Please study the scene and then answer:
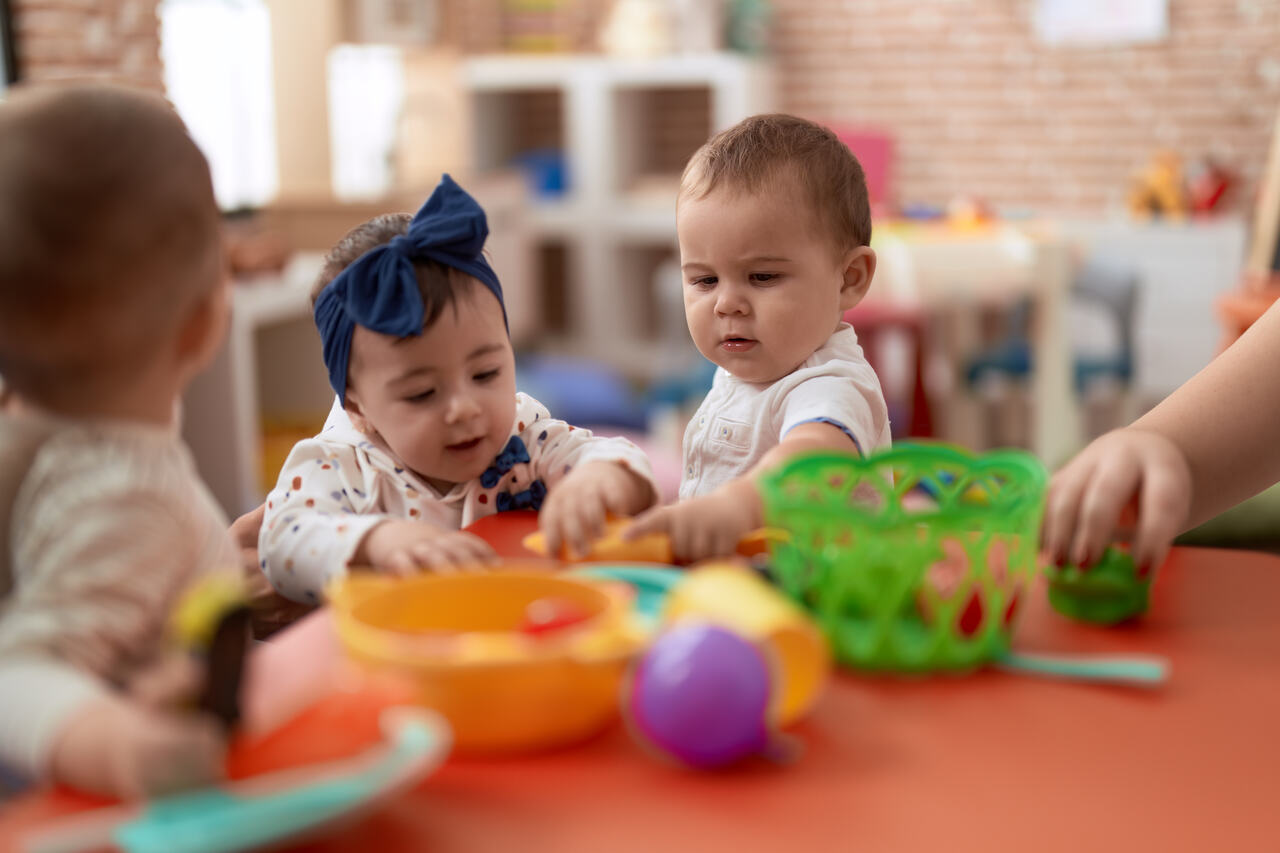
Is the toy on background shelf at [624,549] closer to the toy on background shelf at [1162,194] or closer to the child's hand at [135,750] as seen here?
the child's hand at [135,750]

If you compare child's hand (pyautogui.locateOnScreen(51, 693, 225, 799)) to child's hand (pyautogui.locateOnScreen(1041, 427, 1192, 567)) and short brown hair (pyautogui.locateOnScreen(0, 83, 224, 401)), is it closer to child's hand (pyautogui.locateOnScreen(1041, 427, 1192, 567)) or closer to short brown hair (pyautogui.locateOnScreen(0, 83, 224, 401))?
short brown hair (pyautogui.locateOnScreen(0, 83, 224, 401))

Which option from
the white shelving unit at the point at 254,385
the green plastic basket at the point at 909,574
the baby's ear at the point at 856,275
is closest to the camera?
the green plastic basket at the point at 909,574

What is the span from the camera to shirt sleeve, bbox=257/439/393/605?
0.98m

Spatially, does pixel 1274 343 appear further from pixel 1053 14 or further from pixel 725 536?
pixel 1053 14

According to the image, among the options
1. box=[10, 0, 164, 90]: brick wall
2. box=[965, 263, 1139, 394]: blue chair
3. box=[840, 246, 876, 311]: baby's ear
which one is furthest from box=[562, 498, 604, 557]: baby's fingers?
box=[965, 263, 1139, 394]: blue chair

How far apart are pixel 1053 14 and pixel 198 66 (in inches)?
144

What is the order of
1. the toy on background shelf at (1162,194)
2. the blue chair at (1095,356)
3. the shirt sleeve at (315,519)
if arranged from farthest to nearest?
the toy on background shelf at (1162,194) → the blue chair at (1095,356) → the shirt sleeve at (315,519)

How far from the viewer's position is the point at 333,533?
0.99 metres

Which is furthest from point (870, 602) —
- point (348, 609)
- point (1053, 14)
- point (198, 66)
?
point (1053, 14)

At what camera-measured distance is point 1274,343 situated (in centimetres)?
100

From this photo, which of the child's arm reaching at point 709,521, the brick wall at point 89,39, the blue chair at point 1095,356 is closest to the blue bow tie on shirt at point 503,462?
the child's arm reaching at point 709,521

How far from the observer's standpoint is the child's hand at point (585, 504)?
884mm

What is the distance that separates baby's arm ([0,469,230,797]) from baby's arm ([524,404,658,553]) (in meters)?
0.26

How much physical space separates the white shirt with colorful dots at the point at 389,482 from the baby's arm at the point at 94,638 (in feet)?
1.06
